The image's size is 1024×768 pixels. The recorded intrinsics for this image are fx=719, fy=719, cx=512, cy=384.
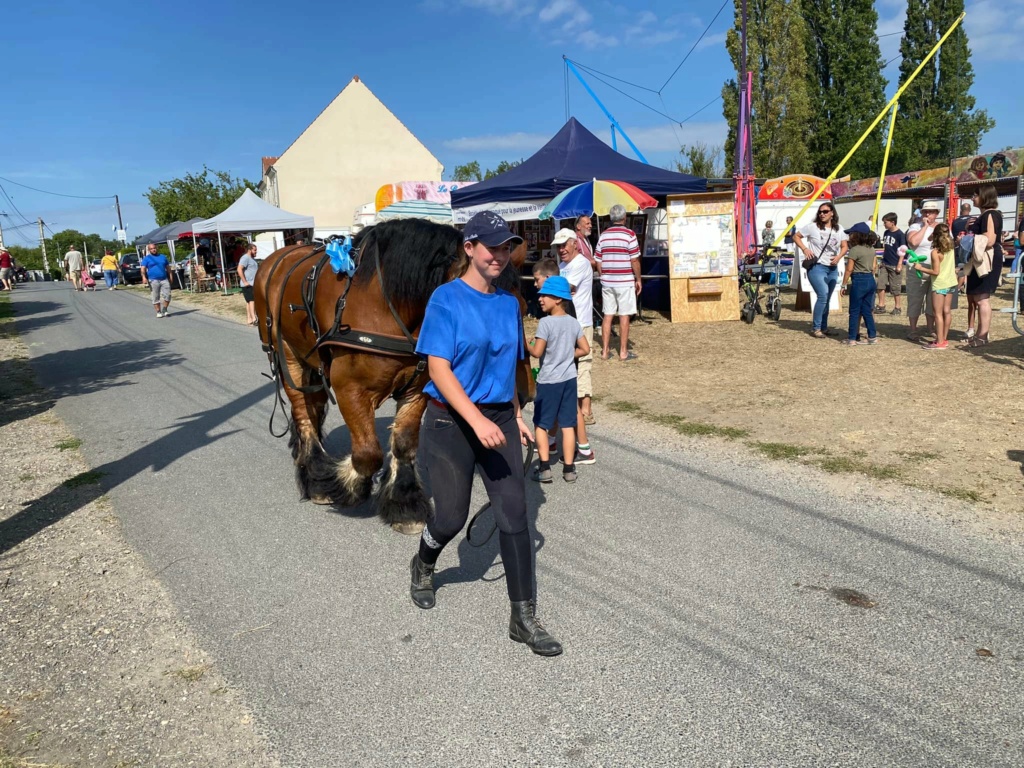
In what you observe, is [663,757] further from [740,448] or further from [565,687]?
[740,448]

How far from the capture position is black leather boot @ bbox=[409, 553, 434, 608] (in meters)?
3.45

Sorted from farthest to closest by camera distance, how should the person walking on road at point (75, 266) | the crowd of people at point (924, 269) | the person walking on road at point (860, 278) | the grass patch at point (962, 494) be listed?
the person walking on road at point (75, 266), the person walking on road at point (860, 278), the crowd of people at point (924, 269), the grass patch at point (962, 494)

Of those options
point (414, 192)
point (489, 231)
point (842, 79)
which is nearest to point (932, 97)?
point (842, 79)

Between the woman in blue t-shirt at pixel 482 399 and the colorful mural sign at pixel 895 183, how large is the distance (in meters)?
24.6

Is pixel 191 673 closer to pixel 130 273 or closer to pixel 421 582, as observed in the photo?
pixel 421 582

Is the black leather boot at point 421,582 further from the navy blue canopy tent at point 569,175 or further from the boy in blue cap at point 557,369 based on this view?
the navy blue canopy tent at point 569,175

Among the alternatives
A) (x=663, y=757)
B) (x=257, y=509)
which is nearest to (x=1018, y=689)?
(x=663, y=757)

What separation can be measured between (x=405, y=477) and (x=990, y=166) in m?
25.7

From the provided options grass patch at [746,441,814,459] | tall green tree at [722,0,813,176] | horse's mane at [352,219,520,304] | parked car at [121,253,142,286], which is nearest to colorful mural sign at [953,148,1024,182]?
tall green tree at [722,0,813,176]

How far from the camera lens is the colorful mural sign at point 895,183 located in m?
24.8

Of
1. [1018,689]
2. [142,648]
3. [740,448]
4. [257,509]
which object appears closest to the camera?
[1018,689]

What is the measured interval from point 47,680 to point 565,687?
2.16m

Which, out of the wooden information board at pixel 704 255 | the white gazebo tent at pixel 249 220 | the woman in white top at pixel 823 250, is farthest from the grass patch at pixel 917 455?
the white gazebo tent at pixel 249 220

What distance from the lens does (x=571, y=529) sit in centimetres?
436
